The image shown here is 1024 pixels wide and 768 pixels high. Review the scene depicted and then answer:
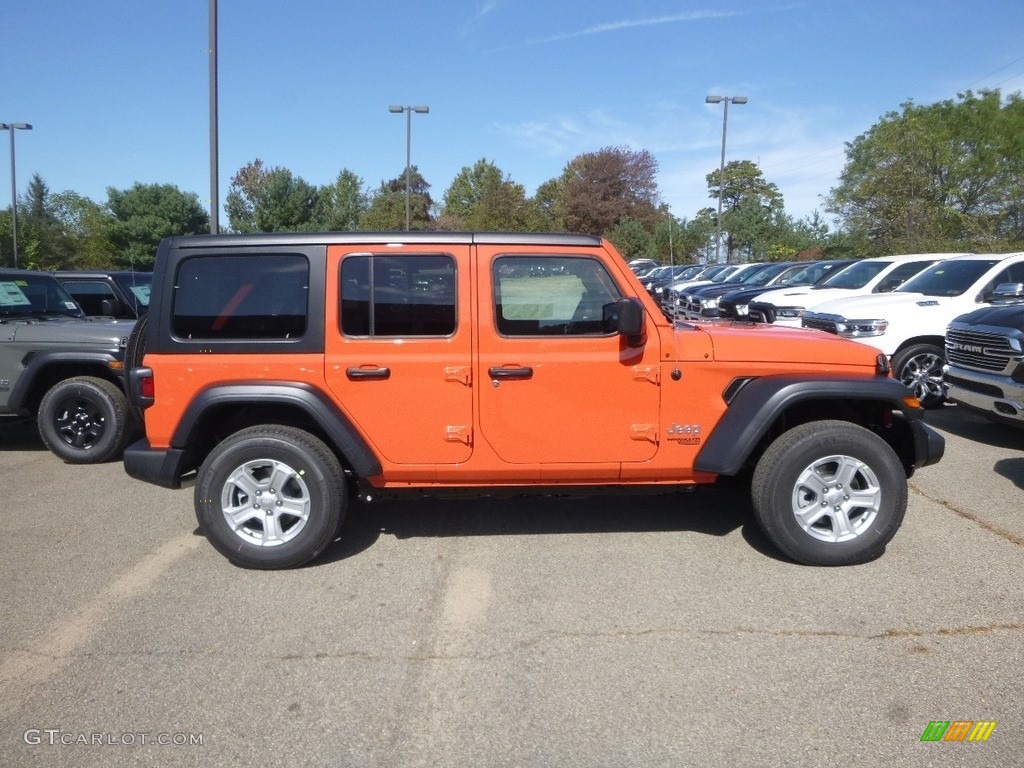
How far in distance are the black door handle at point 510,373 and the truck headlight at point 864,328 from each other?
578cm

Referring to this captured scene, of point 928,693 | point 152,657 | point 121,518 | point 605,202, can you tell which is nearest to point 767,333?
point 928,693

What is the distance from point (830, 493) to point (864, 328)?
515 cm

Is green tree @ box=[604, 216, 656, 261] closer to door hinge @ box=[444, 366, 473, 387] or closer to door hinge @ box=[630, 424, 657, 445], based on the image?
door hinge @ box=[630, 424, 657, 445]

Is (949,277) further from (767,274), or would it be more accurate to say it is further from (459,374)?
(767,274)

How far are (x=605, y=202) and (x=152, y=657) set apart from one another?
37847 mm

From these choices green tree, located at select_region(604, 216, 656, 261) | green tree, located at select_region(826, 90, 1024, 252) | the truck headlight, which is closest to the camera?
the truck headlight

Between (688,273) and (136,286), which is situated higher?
(688,273)

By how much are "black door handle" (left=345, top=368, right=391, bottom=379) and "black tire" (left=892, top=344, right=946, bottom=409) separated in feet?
22.3

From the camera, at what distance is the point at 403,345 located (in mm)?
4402

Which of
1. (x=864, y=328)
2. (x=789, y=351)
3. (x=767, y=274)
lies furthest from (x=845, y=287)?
(x=789, y=351)

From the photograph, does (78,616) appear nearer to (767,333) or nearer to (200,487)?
(200,487)

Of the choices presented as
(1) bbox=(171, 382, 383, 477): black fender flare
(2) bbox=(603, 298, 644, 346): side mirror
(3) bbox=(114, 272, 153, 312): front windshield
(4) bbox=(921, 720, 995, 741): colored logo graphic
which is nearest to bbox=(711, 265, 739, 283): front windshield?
(3) bbox=(114, 272, 153, 312): front windshield

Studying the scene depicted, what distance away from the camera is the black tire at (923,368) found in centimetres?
898

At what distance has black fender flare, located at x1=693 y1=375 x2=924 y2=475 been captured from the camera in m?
4.27
